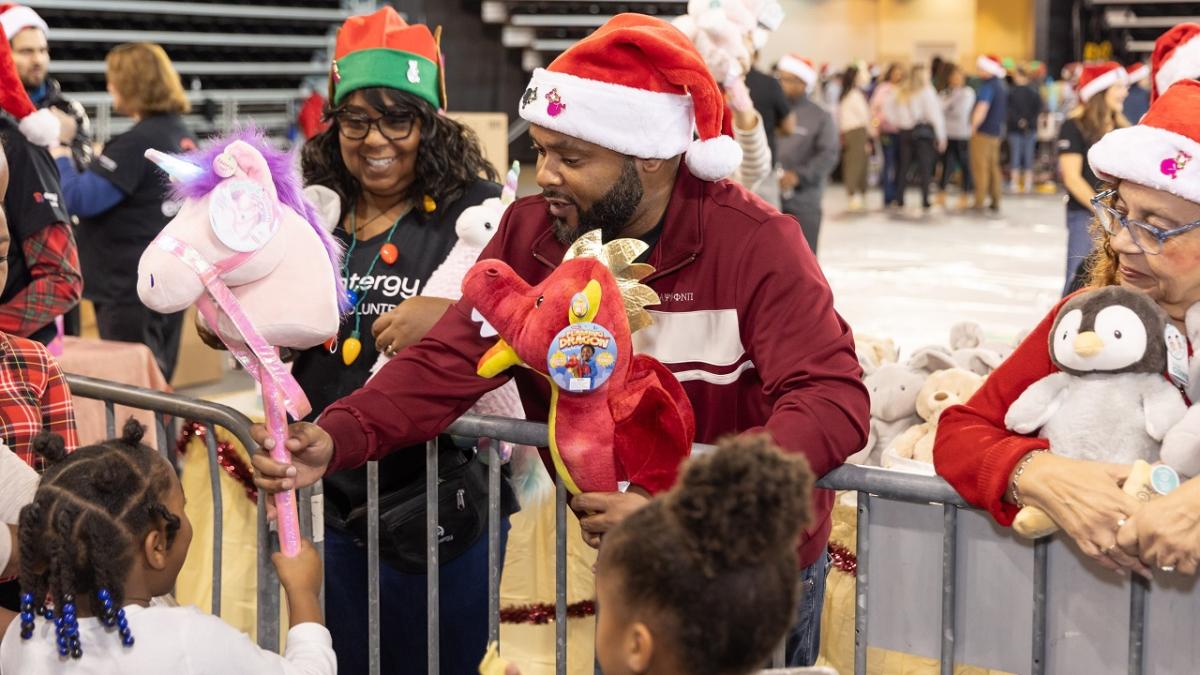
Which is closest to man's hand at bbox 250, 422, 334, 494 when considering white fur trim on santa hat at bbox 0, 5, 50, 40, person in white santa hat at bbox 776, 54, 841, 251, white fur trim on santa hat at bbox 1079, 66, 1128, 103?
white fur trim on santa hat at bbox 0, 5, 50, 40

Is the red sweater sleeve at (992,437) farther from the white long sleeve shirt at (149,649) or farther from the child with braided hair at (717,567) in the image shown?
the white long sleeve shirt at (149,649)

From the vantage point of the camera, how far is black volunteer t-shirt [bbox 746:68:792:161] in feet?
21.4

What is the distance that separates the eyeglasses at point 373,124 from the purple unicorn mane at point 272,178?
1.63 ft

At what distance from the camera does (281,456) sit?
1978 millimetres

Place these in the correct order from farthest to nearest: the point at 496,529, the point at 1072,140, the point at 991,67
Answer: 1. the point at 991,67
2. the point at 1072,140
3. the point at 496,529

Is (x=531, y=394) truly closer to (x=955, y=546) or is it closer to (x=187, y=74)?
(x=955, y=546)

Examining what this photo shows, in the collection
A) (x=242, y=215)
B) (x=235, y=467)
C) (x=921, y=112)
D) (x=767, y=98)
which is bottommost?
(x=235, y=467)

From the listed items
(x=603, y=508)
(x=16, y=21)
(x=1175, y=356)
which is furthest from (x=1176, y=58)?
(x=16, y=21)

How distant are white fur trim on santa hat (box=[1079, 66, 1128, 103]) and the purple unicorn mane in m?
5.37

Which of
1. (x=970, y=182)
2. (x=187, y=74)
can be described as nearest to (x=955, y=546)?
(x=187, y=74)

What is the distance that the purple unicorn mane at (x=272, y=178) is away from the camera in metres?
1.87

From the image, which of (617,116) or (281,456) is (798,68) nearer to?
(617,116)

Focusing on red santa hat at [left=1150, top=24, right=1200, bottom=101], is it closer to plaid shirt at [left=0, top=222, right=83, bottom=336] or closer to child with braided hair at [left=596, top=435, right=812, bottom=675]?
child with braided hair at [left=596, top=435, right=812, bottom=675]

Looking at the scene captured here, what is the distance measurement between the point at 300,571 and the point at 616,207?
729 mm
